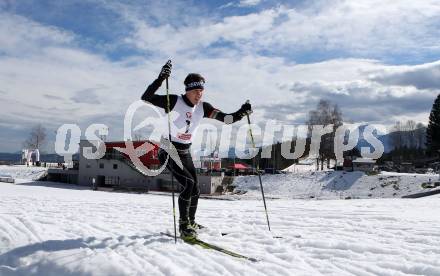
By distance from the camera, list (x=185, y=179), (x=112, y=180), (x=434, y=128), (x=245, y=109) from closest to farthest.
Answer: (x=185, y=179) < (x=245, y=109) < (x=112, y=180) < (x=434, y=128)

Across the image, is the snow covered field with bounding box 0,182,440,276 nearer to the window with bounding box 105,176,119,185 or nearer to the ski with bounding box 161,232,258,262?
the ski with bounding box 161,232,258,262

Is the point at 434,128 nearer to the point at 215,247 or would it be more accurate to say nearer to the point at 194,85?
the point at 194,85

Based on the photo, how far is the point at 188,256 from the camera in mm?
5184

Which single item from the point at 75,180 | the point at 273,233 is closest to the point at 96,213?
the point at 273,233

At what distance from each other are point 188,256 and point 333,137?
66064 mm

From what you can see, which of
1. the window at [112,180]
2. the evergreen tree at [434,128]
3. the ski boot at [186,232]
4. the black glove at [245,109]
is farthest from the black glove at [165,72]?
the evergreen tree at [434,128]

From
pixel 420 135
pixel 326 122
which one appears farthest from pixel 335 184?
pixel 420 135

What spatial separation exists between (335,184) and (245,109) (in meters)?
47.4

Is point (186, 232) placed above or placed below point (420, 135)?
below

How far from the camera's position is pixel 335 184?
52125 mm

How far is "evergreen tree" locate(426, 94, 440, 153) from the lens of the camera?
69.6 metres

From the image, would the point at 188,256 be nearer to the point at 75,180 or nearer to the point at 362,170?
the point at 362,170

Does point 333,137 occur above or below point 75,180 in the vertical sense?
above

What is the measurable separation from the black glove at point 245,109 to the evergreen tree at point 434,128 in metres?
71.1
